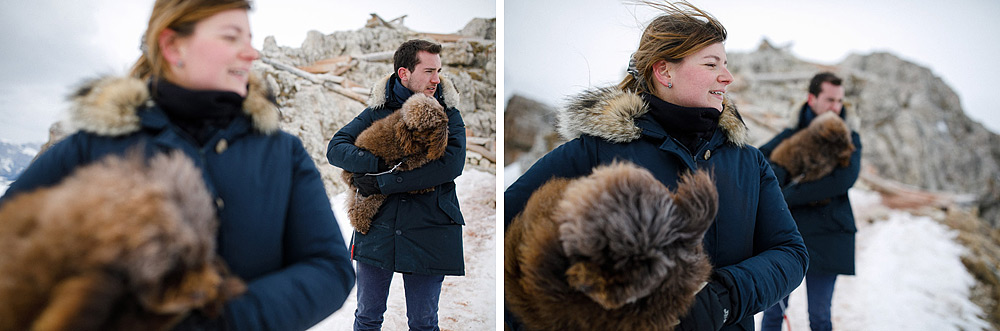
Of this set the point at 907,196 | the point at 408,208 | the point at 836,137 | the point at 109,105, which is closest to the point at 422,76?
the point at 408,208

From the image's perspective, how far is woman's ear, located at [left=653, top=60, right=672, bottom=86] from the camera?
1.70 metres

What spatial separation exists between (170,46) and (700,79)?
1378 millimetres

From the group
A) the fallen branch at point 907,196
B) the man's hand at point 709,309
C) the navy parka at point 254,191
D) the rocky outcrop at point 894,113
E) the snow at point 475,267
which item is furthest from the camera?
the rocky outcrop at point 894,113

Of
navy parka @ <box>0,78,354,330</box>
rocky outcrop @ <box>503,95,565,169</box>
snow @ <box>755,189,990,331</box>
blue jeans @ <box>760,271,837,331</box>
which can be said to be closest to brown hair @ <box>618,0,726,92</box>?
navy parka @ <box>0,78,354,330</box>

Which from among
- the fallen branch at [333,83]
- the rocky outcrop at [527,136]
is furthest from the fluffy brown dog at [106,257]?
the rocky outcrop at [527,136]

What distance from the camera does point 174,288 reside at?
35.5 inches

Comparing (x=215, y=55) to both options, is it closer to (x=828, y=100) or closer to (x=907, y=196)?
(x=828, y=100)

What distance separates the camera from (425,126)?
2.04m

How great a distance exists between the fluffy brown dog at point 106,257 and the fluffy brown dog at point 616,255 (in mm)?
645

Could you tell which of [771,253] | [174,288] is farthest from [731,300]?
[174,288]

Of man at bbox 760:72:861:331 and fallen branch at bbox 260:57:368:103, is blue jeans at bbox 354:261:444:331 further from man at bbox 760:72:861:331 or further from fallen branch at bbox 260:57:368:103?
man at bbox 760:72:861:331

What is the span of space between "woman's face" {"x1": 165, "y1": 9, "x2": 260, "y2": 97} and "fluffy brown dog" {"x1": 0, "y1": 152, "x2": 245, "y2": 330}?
Answer: 305mm

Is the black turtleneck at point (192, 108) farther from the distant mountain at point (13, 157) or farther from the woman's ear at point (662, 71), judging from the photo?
the woman's ear at point (662, 71)

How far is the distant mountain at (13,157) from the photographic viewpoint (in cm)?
136
